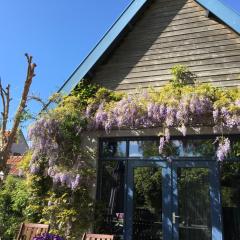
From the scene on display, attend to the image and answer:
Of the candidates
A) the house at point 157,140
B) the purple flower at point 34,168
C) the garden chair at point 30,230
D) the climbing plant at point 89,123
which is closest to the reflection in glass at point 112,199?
the house at point 157,140

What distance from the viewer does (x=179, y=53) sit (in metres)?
8.57

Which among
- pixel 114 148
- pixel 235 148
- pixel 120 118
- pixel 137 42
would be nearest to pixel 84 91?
pixel 120 118

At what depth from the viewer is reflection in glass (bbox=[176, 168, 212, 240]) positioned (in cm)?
734

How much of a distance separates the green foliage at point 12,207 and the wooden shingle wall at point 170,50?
3.43 m

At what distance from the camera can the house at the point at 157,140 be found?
7434 mm

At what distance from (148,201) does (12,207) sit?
3816 millimetres

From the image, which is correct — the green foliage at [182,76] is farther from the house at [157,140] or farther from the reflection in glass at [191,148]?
the reflection in glass at [191,148]

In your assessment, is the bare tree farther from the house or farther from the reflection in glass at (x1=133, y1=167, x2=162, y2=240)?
the reflection in glass at (x1=133, y1=167, x2=162, y2=240)

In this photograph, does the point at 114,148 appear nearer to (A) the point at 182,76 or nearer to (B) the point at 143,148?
(B) the point at 143,148

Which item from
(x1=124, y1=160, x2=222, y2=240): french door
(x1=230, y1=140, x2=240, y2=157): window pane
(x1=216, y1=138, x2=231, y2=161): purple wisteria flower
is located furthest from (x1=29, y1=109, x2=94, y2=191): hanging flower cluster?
(x1=230, y1=140, x2=240, y2=157): window pane

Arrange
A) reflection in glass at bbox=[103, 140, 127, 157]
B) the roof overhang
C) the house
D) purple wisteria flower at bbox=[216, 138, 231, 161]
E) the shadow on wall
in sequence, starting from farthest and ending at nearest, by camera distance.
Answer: the shadow on wall < the roof overhang < reflection in glass at bbox=[103, 140, 127, 157] < the house < purple wisteria flower at bbox=[216, 138, 231, 161]

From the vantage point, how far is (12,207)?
384 inches

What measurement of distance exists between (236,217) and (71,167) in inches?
139

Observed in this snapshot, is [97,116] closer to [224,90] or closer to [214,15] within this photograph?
[224,90]
